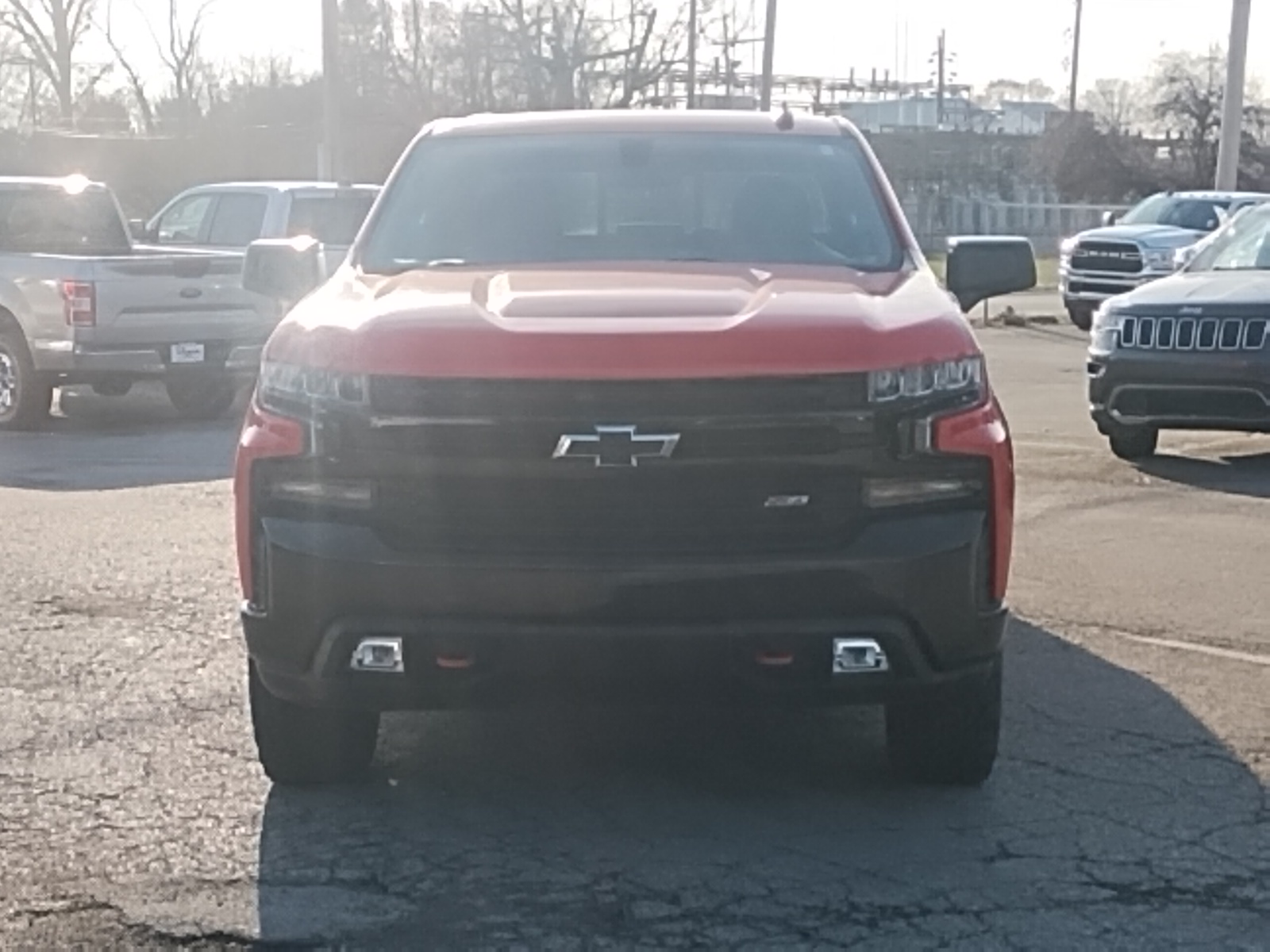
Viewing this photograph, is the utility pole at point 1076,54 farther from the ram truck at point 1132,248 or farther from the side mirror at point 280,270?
the side mirror at point 280,270

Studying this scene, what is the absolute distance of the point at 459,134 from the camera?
679 centimetres

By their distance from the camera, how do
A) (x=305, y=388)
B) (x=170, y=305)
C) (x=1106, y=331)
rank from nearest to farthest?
(x=305, y=388), (x=1106, y=331), (x=170, y=305)

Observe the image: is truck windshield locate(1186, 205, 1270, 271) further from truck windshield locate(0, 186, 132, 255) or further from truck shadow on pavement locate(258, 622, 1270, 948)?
truck windshield locate(0, 186, 132, 255)

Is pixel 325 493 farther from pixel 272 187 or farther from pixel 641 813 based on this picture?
pixel 272 187

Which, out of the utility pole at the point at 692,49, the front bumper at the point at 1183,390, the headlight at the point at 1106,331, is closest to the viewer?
the front bumper at the point at 1183,390

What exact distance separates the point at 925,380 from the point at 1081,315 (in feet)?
73.2

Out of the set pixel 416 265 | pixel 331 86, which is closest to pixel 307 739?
pixel 416 265

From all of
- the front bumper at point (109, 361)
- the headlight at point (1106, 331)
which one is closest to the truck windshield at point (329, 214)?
the front bumper at point (109, 361)

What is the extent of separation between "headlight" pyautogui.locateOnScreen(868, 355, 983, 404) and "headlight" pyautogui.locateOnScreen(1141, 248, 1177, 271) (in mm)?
21176

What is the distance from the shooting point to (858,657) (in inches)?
190

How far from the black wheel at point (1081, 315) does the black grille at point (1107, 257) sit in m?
0.51

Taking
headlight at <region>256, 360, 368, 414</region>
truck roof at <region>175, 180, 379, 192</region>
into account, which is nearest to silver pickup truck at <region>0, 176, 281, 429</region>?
truck roof at <region>175, 180, 379, 192</region>

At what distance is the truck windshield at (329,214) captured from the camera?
55.8 feet

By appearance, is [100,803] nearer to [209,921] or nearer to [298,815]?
[298,815]
